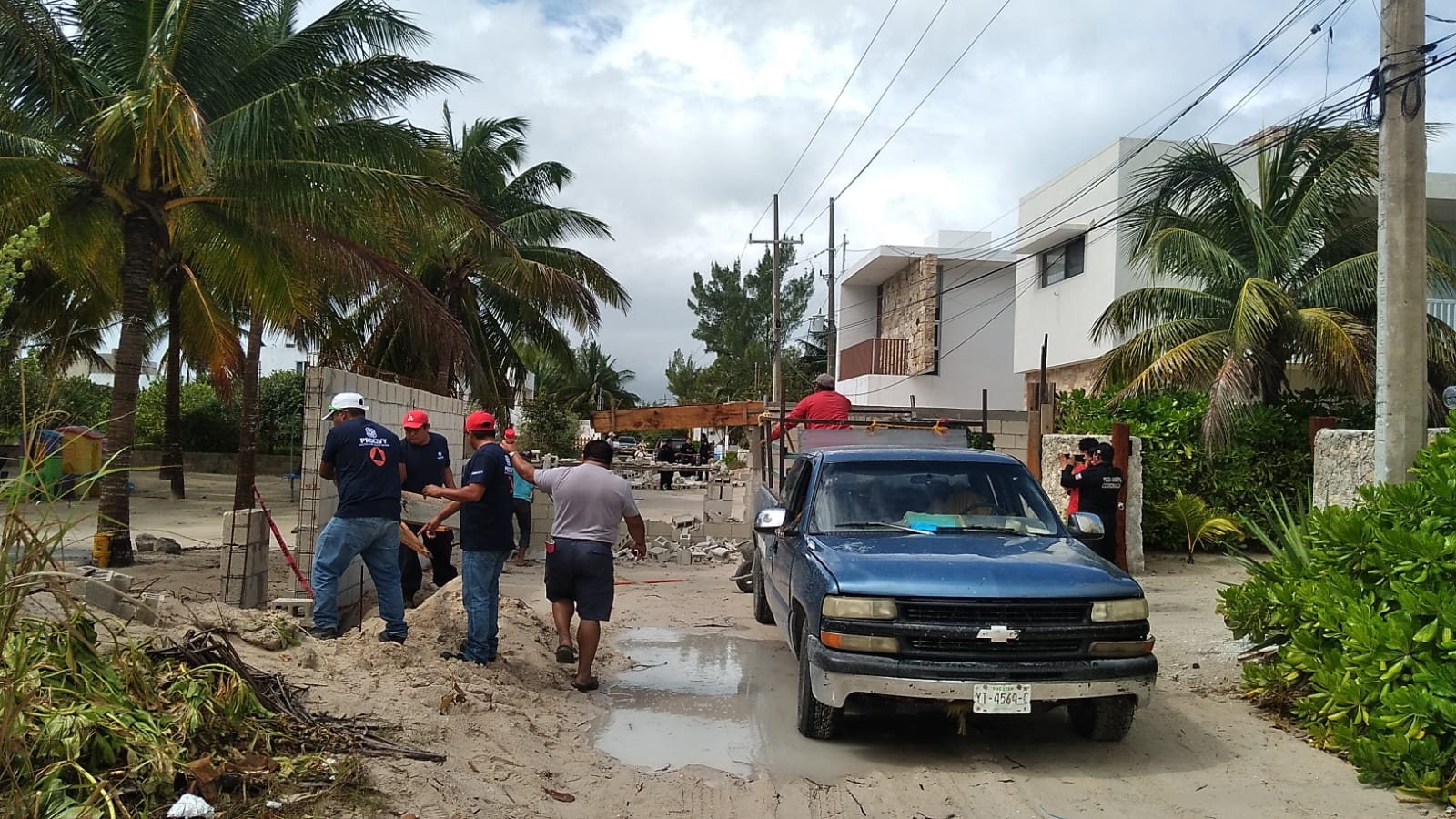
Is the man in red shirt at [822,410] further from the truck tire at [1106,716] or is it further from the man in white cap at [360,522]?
the truck tire at [1106,716]

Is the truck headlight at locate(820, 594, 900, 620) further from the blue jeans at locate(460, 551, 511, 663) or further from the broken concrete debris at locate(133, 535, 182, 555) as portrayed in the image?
the broken concrete debris at locate(133, 535, 182, 555)

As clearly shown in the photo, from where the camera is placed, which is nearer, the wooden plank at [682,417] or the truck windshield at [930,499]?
the truck windshield at [930,499]

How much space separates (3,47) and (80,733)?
9.87 m

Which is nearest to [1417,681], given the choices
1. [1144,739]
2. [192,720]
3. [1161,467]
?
[1144,739]

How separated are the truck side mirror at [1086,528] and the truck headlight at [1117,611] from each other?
0.99 meters

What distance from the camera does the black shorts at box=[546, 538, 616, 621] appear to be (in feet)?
23.5

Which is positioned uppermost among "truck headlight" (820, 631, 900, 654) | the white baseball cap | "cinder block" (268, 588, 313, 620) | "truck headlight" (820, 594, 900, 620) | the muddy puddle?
→ the white baseball cap

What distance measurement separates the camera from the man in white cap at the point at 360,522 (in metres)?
7.06

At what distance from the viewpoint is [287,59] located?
486 inches

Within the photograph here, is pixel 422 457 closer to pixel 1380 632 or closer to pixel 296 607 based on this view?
pixel 296 607

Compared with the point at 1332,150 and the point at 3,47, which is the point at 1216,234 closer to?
the point at 1332,150

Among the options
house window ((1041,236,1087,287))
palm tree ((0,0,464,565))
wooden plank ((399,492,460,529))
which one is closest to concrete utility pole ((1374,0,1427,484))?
wooden plank ((399,492,460,529))

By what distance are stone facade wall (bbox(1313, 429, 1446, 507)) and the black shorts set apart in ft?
23.3

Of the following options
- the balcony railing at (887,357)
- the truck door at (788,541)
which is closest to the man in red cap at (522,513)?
the truck door at (788,541)
